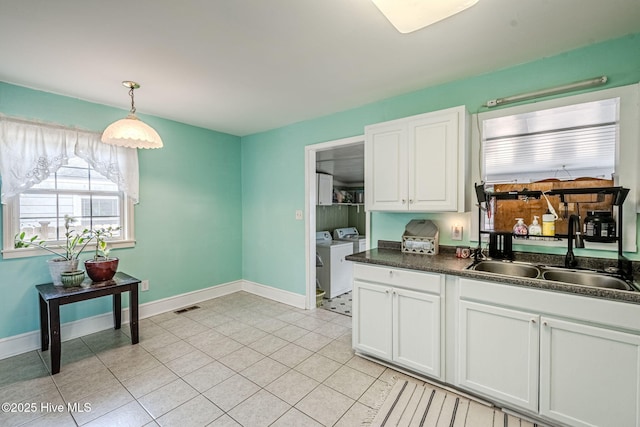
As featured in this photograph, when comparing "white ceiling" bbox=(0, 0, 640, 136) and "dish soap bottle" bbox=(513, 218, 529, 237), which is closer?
"white ceiling" bbox=(0, 0, 640, 136)

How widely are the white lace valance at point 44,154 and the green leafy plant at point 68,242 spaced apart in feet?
1.26

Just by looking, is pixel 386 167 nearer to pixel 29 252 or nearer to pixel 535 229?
pixel 535 229

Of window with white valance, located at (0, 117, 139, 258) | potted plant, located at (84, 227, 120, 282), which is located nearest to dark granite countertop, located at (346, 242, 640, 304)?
potted plant, located at (84, 227, 120, 282)

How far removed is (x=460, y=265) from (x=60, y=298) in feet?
10.4

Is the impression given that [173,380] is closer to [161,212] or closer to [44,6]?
[161,212]

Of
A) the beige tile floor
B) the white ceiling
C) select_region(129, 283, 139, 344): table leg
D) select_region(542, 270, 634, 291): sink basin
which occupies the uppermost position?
the white ceiling

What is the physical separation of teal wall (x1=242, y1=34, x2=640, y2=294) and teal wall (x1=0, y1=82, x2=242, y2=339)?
303 mm

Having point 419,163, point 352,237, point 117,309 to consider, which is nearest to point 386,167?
point 419,163

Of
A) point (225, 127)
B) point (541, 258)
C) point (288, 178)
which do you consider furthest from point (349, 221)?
point (541, 258)

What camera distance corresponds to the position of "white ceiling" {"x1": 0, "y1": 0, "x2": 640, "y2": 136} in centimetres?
155

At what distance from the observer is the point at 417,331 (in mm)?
2100

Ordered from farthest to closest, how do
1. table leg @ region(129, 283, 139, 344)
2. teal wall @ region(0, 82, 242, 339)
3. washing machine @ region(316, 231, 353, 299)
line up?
washing machine @ region(316, 231, 353, 299) → table leg @ region(129, 283, 139, 344) → teal wall @ region(0, 82, 242, 339)

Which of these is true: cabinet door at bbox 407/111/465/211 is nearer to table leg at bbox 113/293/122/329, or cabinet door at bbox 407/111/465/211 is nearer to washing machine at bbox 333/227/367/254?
washing machine at bbox 333/227/367/254

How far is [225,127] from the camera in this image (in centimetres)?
387
